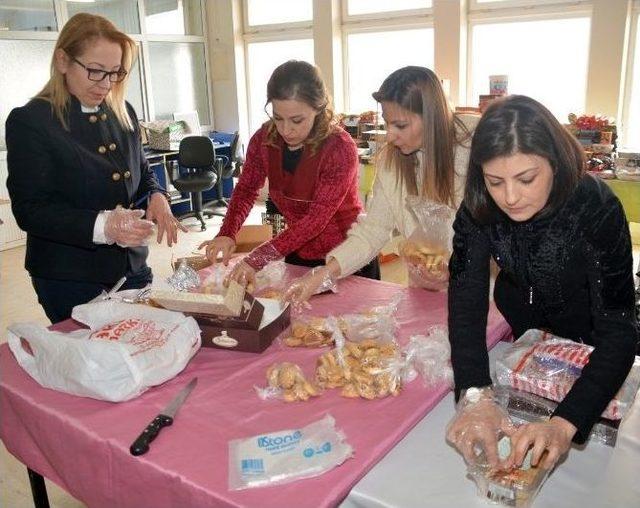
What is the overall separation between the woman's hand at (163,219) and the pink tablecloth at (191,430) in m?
0.55

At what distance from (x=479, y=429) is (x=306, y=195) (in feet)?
3.87

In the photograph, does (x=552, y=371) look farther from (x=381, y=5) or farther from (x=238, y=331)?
(x=381, y=5)

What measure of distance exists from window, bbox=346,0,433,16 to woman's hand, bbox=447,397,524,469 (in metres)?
5.14

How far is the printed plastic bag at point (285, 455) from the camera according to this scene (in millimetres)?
955

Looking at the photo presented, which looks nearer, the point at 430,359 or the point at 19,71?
the point at 430,359

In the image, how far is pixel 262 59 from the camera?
270 inches

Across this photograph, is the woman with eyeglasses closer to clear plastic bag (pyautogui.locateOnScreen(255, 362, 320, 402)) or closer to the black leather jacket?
clear plastic bag (pyautogui.locateOnScreen(255, 362, 320, 402))

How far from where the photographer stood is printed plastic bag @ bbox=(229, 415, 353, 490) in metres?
0.95

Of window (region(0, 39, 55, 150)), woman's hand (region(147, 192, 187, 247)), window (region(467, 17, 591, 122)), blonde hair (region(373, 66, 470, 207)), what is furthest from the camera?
window (region(0, 39, 55, 150))

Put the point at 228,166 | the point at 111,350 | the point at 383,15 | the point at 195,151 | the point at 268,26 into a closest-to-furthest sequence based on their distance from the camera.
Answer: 1. the point at 111,350
2. the point at 195,151
3. the point at 383,15
4. the point at 228,166
5. the point at 268,26

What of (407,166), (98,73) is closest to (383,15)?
(407,166)

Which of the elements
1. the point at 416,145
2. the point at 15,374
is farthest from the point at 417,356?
the point at 15,374

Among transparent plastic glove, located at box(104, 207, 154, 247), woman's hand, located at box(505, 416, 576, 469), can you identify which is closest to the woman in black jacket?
woman's hand, located at box(505, 416, 576, 469)

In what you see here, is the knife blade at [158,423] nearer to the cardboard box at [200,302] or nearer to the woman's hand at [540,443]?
the cardboard box at [200,302]
